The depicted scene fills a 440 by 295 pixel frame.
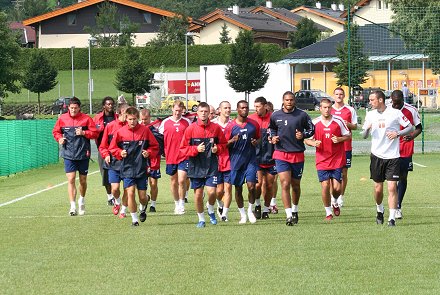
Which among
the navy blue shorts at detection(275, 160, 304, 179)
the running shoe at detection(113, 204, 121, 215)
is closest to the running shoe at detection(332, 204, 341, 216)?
the navy blue shorts at detection(275, 160, 304, 179)

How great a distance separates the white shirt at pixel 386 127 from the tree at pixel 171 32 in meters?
93.0

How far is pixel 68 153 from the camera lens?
62.2 ft

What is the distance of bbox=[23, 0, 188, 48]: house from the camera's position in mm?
117406

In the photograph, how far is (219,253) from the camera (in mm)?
13164

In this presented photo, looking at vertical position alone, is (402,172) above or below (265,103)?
below

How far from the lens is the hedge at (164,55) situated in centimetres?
10556

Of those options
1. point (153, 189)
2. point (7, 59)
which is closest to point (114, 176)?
point (153, 189)

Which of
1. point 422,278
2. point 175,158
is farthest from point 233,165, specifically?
point 422,278

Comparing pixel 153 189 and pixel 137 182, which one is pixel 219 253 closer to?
pixel 137 182

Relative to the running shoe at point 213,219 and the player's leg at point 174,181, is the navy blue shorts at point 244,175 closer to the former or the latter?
the running shoe at point 213,219

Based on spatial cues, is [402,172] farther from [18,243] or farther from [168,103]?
[168,103]

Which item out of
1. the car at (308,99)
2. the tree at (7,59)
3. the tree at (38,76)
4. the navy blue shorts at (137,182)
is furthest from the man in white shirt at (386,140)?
the tree at (38,76)

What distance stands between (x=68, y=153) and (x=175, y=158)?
6.41ft

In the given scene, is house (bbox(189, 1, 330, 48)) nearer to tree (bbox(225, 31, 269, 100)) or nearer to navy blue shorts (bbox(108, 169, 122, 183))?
tree (bbox(225, 31, 269, 100))
